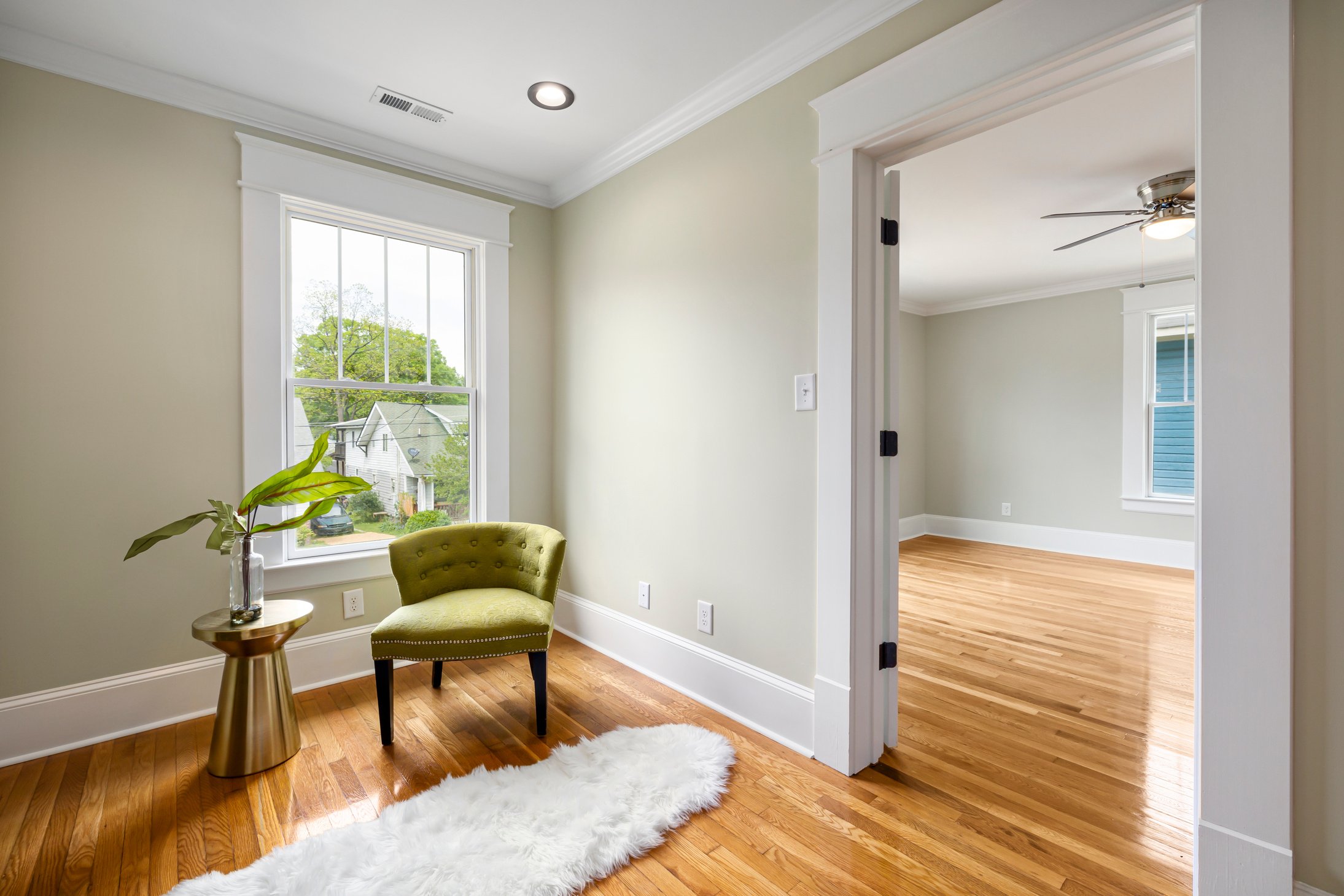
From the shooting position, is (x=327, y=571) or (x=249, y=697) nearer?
(x=249, y=697)

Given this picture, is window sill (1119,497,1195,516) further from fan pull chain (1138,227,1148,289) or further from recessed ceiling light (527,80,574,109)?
recessed ceiling light (527,80,574,109)

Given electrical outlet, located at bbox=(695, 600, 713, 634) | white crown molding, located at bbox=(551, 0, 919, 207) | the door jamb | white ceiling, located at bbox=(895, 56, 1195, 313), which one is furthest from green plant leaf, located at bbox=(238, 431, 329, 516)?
white ceiling, located at bbox=(895, 56, 1195, 313)

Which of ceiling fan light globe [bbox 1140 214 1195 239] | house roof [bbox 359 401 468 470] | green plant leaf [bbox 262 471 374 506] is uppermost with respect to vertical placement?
ceiling fan light globe [bbox 1140 214 1195 239]

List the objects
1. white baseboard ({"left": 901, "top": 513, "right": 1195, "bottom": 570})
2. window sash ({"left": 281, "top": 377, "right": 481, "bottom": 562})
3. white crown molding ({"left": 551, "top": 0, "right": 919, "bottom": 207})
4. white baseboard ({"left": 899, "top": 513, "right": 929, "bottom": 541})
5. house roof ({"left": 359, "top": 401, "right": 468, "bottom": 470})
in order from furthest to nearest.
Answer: white baseboard ({"left": 899, "top": 513, "right": 929, "bottom": 541}) → white baseboard ({"left": 901, "top": 513, "right": 1195, "bottom": 570}) → house roof ({"left": 359, "top": 401, "right": 468, "bottom": 470}) → window sash ({"left": 281, "top": 377, "right": 481, "bottom": 562}) → white crown molding ({"left": 551, "top": 0, "right": 919, "bottom": 207})

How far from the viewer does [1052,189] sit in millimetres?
3486

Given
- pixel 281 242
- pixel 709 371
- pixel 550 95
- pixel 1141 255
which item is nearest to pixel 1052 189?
pixel 1141 255

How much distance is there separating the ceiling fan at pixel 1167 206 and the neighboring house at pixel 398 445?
11.5 ft

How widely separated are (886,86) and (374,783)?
2771mm

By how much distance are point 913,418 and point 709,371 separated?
5.00 metres

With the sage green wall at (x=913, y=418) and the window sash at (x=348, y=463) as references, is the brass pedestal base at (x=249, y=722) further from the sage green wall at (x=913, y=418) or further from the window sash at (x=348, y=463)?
the sage green wall at (x=913, y=418)

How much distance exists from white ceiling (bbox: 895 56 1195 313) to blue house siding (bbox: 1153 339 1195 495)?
761 millimetres

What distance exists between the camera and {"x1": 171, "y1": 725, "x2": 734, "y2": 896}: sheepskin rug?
1479 mm

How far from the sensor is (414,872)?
59.3 inches

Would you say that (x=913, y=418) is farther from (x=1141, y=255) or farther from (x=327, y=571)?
(x=327, y=571)
